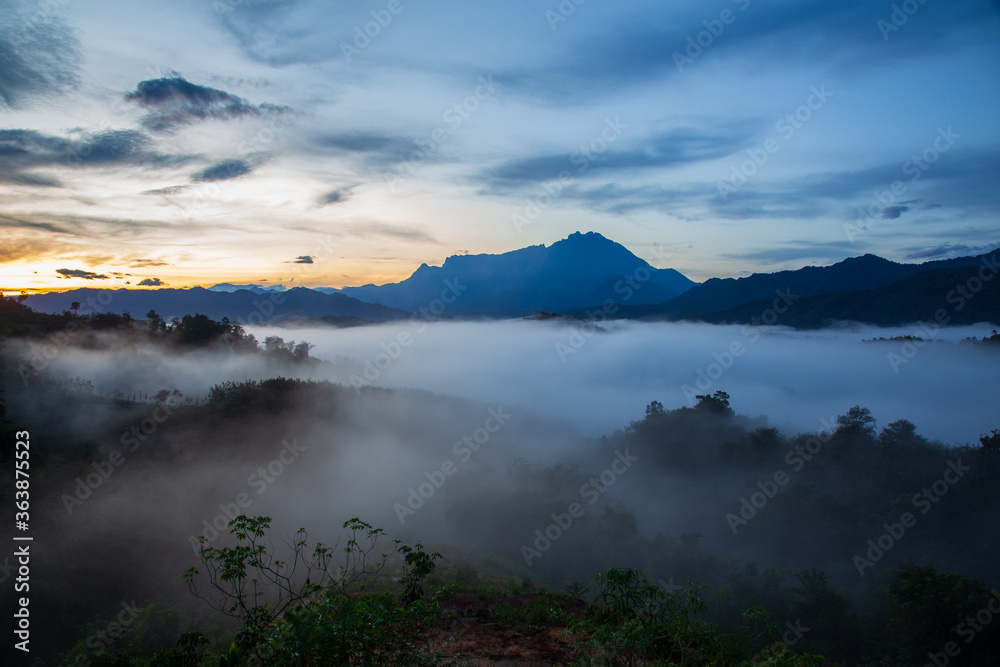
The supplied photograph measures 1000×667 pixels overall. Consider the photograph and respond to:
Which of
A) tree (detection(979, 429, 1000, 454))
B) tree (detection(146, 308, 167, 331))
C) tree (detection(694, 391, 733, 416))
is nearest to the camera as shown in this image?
tree (detection(979, 429, 1000, 454))

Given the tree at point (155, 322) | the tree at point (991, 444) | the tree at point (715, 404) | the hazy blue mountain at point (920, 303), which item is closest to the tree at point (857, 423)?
the tree at point (991, 444)

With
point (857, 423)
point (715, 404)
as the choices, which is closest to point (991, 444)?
point (857, 423)

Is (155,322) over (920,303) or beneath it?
beneath

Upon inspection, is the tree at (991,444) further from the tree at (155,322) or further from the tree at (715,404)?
the tree at (155,322)

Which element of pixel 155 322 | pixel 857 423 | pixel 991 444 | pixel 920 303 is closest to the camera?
pixel 991 444

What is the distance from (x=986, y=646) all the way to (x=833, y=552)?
80.8 feet

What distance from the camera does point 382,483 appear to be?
4053cm

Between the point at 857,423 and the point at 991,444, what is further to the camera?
the point at 857,423

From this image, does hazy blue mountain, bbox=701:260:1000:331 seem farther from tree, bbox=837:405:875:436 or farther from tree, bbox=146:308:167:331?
tree, bbox=146:308:167:331

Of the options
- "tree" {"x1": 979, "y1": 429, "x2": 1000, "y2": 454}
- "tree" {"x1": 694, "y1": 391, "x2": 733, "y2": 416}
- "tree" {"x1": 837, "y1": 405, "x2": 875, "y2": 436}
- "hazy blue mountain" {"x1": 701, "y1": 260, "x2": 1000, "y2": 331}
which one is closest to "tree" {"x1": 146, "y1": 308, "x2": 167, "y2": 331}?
"tree" {"x1": 694, "y1": 391, "x2": 733, "y2": 416}

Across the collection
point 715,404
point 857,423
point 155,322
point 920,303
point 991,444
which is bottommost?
point 715,404

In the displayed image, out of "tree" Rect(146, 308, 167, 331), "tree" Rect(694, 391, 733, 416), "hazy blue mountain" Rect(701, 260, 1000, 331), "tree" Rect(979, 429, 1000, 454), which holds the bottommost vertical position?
"tree" Rect(694, 391, 733, 416)

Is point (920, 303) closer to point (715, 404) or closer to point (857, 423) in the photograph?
point (857, 423)

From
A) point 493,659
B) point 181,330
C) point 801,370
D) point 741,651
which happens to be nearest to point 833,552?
point 741,651
